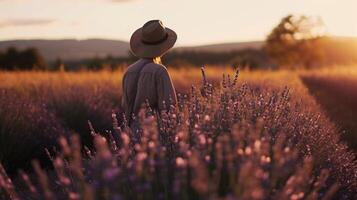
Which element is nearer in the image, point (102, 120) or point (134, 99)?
point (134, 99)

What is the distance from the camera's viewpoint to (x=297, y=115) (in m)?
5.16

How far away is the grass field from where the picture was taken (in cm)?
272

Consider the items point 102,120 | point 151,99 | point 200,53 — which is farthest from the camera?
point 200,53

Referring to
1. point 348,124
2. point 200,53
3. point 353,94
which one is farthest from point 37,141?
point 200,53

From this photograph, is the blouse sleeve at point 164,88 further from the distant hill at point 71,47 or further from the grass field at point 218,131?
the distant hill at point 71,47

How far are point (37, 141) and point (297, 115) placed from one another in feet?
12.7

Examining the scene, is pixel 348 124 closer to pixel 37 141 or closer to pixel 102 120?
pixel 102 120

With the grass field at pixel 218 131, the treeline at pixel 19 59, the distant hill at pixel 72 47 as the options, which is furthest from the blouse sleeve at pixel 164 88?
the distant hill at pixel 72 47

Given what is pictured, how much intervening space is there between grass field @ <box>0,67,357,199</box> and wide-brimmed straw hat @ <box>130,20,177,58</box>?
0.59 metres

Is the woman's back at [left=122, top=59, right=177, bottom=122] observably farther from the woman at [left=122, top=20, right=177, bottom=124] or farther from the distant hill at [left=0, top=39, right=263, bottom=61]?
the distant hill at [left=0, top=39, right=263, bottom=61]

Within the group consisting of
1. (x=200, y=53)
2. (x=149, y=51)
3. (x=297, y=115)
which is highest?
(x=149, y=51)

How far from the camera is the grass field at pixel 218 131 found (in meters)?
2.72

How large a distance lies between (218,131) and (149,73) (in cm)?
173

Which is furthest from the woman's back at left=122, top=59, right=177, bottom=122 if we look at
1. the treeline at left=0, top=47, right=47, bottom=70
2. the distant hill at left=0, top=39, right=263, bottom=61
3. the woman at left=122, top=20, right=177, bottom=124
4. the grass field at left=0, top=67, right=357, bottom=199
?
the distant hill at left=0, top=39, right=263, bottom=61
